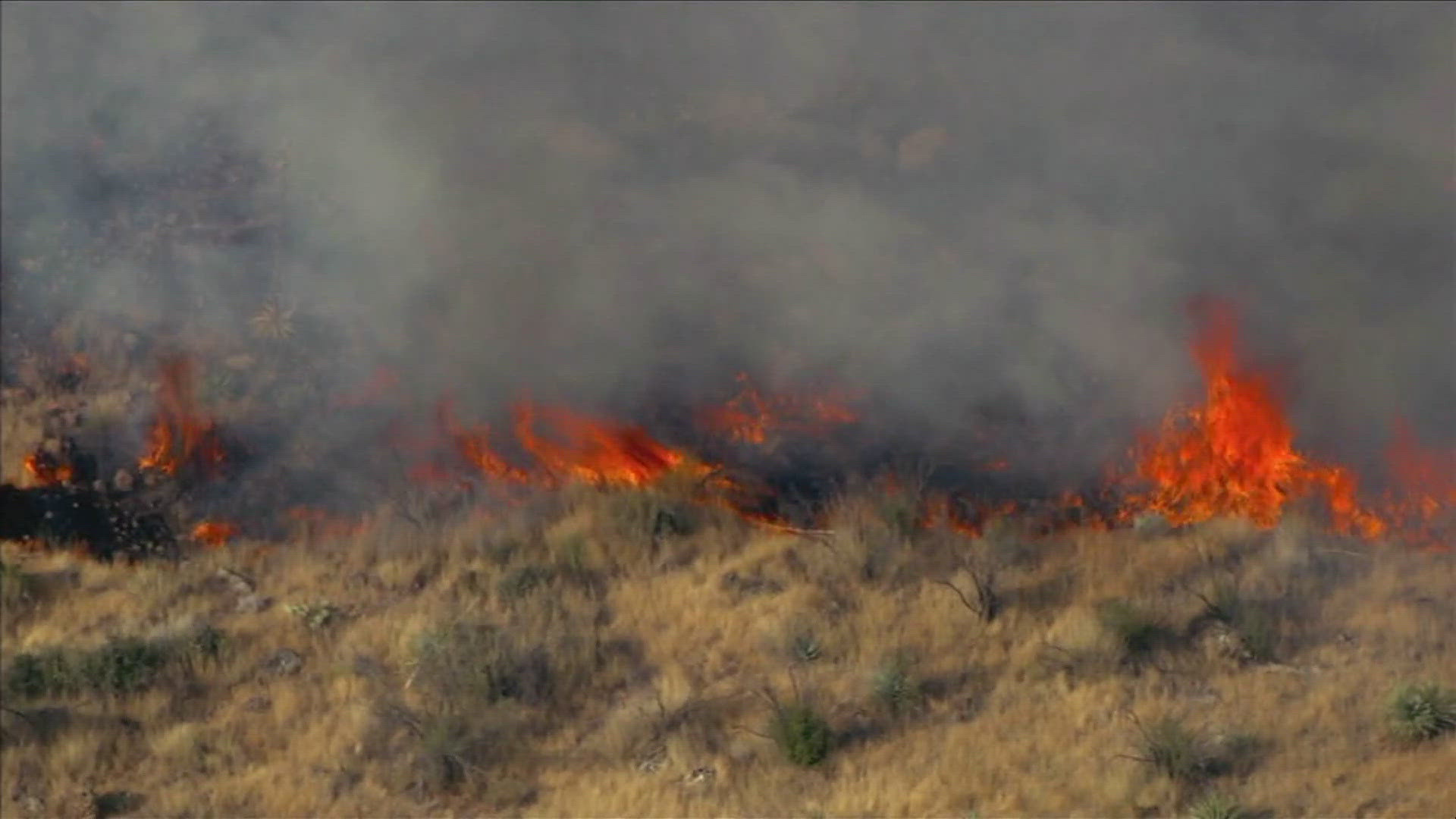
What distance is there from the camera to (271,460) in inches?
630

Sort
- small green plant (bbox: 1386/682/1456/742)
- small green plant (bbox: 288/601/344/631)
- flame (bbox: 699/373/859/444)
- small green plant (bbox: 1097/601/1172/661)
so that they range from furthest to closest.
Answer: flame (bbox: 699/373/859/444), small green plant (bbox: 288/601/344/631), small green plant (bbox: 1097/601/1172/661), small green plant (bbox: 1386/682/1456/742)

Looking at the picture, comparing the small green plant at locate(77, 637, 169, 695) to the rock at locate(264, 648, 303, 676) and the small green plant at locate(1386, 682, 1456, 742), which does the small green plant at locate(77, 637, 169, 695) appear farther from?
the small green plant at locate(1386, 682, 1456, 742)

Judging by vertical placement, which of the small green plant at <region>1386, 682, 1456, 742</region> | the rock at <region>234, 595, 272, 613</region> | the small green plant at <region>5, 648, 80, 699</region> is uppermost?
the small green plant at <region>1386, 682, 1456, 742</region>

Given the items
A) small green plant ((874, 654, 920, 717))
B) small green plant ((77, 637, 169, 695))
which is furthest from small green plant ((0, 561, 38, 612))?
small green plant ((874, 654, 920, 717))

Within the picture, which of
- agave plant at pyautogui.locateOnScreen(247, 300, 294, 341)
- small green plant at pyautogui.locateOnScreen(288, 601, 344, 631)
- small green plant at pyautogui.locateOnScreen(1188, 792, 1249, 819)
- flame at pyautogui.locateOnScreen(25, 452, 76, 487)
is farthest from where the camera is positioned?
agave plant at pyautogui.locateOnScreen(247, 300, 294, 341)

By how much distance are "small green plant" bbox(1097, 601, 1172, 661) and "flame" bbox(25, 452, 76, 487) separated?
9.66 meters

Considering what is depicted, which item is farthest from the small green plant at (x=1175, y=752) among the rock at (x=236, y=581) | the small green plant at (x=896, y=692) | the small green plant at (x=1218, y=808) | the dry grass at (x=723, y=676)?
the rock at (x=236, y=581)

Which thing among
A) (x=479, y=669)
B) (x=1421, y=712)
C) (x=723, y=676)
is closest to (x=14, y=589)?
(x=479, y=669)

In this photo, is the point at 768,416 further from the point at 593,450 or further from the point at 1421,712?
the point at 1421,712

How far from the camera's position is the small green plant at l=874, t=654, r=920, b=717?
12.7 meters

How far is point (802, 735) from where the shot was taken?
40.3ft

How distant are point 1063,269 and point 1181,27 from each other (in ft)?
13.3

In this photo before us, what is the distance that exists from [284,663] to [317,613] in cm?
57

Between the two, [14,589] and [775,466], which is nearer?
[14,589]
